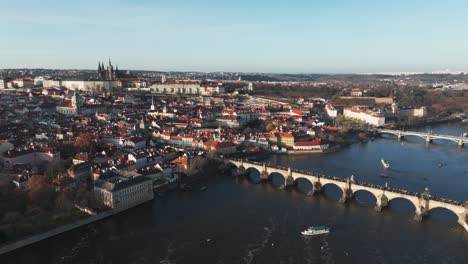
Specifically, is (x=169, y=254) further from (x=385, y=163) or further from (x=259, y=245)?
(x=385, y=163)

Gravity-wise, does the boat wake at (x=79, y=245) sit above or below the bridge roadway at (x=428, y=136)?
below

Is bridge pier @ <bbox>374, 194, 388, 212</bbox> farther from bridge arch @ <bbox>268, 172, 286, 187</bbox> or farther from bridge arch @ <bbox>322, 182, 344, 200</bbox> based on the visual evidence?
bridge arch @ <bbox>268, 172, 286, 187</bbox>

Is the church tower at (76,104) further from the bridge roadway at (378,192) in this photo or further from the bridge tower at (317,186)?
the bridge tower at (317,186)

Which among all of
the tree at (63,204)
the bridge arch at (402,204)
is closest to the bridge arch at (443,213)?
the bridge arch at (402,204)

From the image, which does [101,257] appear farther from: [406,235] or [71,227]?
[406,235]

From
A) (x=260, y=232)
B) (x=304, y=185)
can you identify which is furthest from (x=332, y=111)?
(x=260, y=232)
